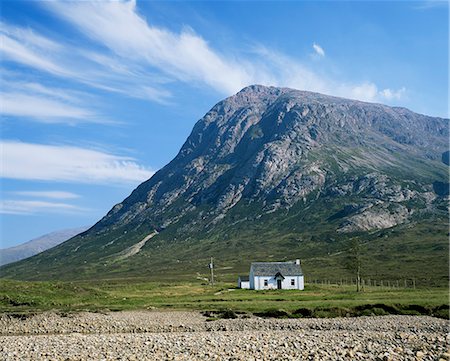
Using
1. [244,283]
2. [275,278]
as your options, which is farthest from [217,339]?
[244,283]

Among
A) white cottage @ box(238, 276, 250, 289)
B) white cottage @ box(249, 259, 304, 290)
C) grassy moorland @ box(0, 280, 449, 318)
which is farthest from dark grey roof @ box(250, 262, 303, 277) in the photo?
grassy moorland @ box(0, 280, 449, 318)

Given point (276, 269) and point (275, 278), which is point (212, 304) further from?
point (276, 269)

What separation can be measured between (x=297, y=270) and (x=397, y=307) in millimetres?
65228

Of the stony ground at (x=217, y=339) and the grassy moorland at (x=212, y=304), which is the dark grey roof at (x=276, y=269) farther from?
the stony ground at (x=217, y=339)

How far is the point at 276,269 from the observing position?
12850 centimetres

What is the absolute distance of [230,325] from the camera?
167ft

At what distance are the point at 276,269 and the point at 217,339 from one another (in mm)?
93087

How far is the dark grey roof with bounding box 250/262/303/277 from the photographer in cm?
12631

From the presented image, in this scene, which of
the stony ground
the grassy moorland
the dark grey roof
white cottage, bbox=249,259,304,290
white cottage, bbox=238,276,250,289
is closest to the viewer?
the stony ground

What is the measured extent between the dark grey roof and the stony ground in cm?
6811

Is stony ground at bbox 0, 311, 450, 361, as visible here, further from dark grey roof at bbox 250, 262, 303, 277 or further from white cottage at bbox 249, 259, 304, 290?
dark grey roof at bbox 250, 262, 303, 277

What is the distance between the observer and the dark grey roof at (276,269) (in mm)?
126312

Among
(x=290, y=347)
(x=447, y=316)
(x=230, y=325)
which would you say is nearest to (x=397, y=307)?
(x=447, y=316)

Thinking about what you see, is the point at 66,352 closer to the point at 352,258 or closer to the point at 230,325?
the point at 230,325
